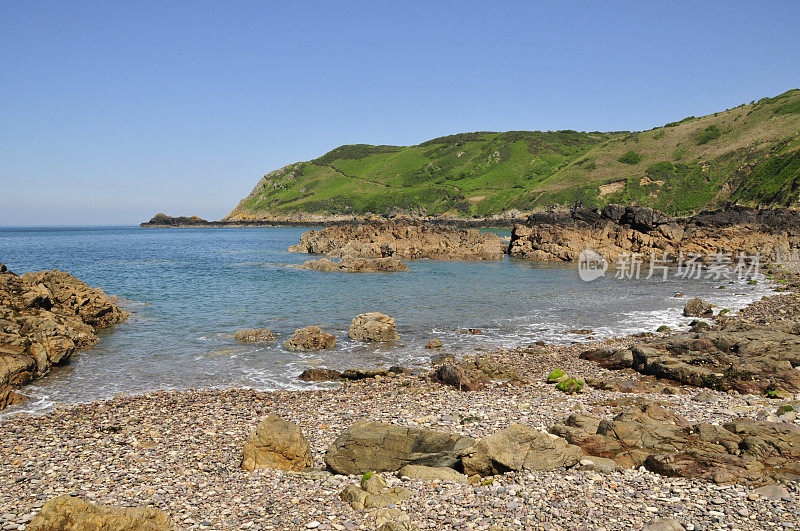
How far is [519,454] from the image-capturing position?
10828 millimetres

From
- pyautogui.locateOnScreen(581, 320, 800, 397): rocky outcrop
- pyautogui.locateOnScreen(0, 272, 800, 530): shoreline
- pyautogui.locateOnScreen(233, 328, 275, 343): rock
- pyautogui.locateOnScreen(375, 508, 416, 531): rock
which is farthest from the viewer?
pyautogui.locateOnScreen(233, 328, 275, 343): rock

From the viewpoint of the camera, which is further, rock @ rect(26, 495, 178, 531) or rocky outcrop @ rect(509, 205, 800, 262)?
rocky outcrop @ rect(509, 205, 800, 262)

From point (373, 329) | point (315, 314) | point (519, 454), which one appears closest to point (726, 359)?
point (519, 454)

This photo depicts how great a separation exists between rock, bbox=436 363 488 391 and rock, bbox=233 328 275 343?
1039 centimetres

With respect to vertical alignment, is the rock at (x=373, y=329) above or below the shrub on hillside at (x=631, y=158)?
below

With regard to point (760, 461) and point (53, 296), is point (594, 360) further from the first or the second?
point (53, 296)

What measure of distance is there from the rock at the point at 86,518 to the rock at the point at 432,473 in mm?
4613

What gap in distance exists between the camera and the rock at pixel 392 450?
11.0 metres

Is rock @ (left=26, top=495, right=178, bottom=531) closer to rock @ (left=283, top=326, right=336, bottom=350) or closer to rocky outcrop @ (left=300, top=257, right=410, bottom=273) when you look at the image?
rock @ (left=283, top=326, right=336, bottom=350)

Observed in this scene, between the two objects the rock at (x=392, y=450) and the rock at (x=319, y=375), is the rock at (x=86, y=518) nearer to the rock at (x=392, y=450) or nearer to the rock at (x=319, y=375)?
the rock at (x=392, y=450)

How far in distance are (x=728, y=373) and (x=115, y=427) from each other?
19607mm

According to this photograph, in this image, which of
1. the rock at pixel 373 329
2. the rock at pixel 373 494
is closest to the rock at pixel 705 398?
the rock at pixel 373 494

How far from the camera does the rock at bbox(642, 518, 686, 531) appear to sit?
8133 millimetres

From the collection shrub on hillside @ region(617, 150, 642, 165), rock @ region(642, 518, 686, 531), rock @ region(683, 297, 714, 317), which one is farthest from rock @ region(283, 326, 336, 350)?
shrub on hillside @ region(617, 150, 642, 165)
